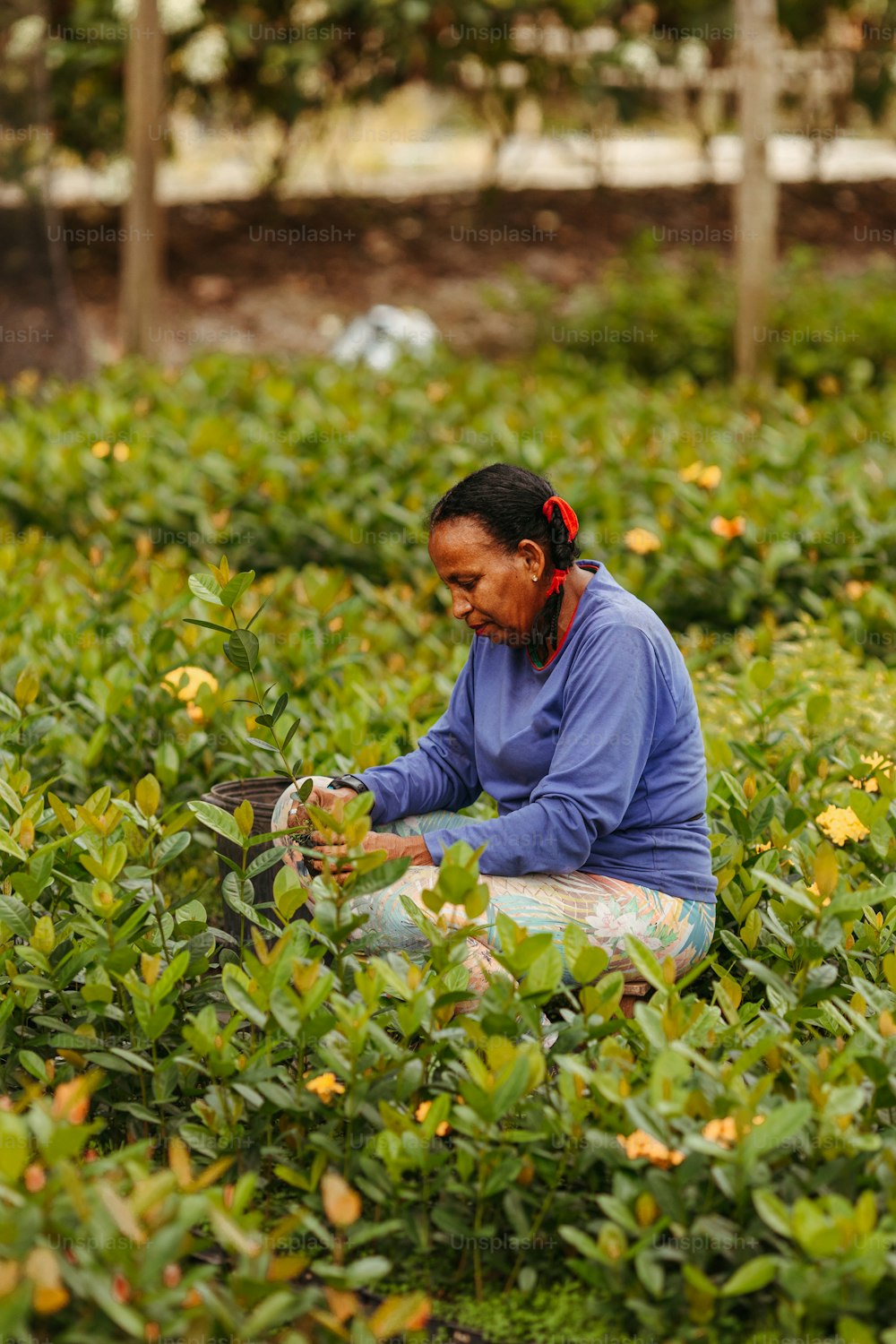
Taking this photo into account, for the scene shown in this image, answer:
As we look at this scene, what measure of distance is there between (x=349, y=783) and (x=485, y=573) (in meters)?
0.53

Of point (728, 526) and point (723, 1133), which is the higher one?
point (723, 1133)

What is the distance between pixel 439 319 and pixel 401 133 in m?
1.81

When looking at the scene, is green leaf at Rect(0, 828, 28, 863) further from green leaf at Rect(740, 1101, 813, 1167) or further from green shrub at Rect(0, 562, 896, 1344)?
green leaf at Rect(740, 1101, 813, 1167)

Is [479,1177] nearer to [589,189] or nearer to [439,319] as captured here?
[439,319]

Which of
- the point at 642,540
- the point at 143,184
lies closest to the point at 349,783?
the point at 642,540

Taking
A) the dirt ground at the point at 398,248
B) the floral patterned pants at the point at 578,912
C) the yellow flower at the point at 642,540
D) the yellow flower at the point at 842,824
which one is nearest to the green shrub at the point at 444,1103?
the floral patterned pants at the point at 578,912

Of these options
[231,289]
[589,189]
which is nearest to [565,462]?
[231,289]

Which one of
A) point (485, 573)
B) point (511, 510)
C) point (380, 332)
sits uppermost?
point (511, 510)

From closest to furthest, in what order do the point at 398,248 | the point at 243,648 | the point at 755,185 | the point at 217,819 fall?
1. the point at 243,648
2. the point at 217,819
3. the point at 755,185
4. the point at 398,248

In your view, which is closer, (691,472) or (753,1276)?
(753,1276)

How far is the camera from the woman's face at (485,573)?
9.36ft

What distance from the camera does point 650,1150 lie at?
2.14 meters

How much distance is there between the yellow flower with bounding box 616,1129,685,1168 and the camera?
214cm

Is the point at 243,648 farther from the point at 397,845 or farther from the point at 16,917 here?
the point at 16,917
